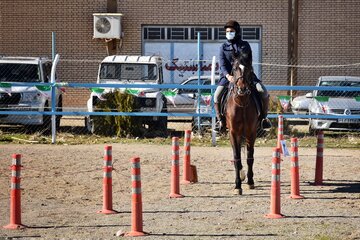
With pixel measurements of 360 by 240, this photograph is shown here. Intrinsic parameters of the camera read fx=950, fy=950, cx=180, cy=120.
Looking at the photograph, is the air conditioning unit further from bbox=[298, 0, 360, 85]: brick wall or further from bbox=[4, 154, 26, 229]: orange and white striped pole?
bbox=[4, 154, 26, 229]: orange and white striped pole

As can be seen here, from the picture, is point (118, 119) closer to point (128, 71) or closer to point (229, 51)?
point (128, 71)

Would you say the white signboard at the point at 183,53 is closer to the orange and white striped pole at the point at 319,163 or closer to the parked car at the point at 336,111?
the parked car at the point at 336,111

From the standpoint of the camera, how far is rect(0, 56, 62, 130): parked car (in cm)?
2538

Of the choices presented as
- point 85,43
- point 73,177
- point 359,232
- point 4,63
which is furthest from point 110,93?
point 359,232

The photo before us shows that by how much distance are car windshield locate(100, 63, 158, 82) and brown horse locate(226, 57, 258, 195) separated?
1007 centimetres

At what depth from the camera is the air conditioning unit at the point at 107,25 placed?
35.6 metres

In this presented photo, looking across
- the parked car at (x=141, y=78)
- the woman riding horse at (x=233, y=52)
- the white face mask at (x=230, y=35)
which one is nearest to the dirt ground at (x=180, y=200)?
the woman riding horse at (x=233, y=52)

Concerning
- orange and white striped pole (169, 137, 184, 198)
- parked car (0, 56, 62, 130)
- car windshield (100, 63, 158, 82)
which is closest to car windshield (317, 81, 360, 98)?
car windshield (100, 63, 158, 82)

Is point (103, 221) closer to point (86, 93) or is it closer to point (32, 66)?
point (32, 66)

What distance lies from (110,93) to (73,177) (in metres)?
7.61

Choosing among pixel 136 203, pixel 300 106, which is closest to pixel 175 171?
pixel 136 203

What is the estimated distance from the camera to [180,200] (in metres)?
15.0

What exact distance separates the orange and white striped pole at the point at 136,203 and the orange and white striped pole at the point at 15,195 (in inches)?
63.0

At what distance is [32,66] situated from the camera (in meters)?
27.1
